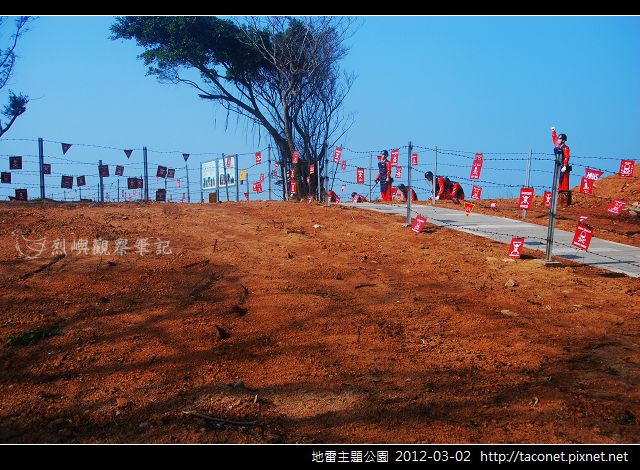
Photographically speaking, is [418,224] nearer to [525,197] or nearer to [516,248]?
[525,197]

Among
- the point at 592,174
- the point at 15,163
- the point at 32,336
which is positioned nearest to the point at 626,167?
the point at 592,174

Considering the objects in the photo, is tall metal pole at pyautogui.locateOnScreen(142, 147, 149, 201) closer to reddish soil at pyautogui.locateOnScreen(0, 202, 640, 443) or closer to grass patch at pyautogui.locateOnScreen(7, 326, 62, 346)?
reddish soil at pyautogui.locateOnScreen(0, 202, 640, 443)

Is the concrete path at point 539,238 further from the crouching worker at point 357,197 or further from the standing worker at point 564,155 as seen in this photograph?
the crouching worker at point 357,197

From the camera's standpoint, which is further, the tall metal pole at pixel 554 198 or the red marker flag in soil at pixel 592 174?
the red marker flag in soil at pixel 592 174

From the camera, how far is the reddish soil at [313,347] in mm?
3504

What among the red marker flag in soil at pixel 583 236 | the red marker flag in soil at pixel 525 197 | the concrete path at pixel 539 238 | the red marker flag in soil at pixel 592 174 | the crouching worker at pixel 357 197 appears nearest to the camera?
the red marker flag in soil at pixel 583 236

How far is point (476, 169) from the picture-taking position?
37.8ft

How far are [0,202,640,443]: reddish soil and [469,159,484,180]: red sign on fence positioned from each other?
3450 mm

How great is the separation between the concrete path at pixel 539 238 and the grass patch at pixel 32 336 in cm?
714

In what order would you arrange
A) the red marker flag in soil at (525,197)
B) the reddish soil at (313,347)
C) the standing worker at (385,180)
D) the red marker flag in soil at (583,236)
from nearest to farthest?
the reddish soil at (313,347) → the red marker flag in soil at (583,236) → the red marker flag in soil at (525,197) → the standing worker at (385,180)

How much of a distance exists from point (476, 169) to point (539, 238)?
8.06 ft

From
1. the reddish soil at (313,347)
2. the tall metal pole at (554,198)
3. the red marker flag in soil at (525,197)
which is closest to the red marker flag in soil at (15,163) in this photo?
the reddish soil at (313,347)

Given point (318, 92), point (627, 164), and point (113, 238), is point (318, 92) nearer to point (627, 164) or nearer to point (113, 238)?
point (627, 164)

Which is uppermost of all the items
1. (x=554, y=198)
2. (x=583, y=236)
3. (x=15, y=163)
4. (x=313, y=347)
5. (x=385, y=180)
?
(x=15, y=163)
